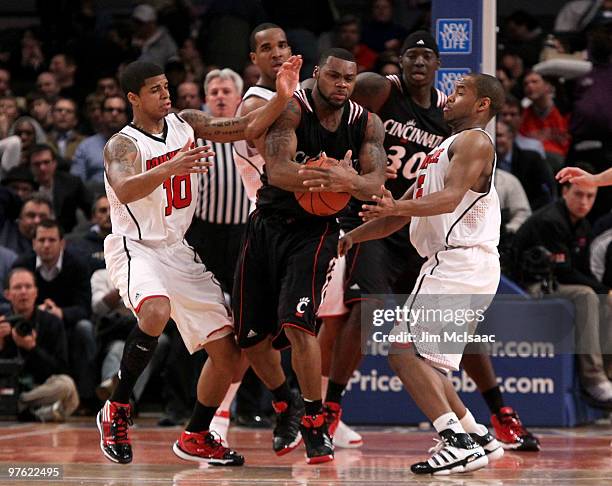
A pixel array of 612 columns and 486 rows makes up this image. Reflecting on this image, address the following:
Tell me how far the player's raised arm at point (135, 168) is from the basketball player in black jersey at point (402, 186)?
1.57 metres

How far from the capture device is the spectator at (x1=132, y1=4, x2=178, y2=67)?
13.5 metres

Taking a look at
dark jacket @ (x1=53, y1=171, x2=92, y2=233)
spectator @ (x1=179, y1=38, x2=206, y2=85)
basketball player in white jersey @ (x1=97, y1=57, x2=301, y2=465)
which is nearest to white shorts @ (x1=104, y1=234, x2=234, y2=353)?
basketball player in white jersey @ (x1=97, y1=57, x2=301, y2=465)

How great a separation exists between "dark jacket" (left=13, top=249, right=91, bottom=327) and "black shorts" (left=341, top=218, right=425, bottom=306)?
9.79 feet

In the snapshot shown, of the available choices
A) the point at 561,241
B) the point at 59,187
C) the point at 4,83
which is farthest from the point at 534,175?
the point at 4,83

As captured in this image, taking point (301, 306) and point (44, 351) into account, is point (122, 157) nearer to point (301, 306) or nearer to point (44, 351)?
point (301, 306)

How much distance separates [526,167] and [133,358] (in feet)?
17.4

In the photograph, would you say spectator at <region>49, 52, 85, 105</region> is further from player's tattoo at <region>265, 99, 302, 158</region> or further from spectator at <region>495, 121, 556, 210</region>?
player's tattoo at <region>265, 99, 302, 158</region>

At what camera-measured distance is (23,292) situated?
9.38 metres

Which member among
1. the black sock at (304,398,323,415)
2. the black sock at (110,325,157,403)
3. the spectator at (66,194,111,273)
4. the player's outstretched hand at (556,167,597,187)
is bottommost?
the black sock at (304,398,323,415)

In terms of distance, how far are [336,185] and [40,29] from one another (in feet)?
30.4

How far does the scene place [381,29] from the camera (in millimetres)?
13578

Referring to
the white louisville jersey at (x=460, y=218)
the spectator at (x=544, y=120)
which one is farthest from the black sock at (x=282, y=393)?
the spectator at (x=544, y=120)

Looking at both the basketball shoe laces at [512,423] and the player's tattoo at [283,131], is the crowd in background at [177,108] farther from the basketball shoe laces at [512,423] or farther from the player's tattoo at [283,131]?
the player's tattoo at [283,131]

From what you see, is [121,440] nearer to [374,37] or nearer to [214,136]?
[214,136]
